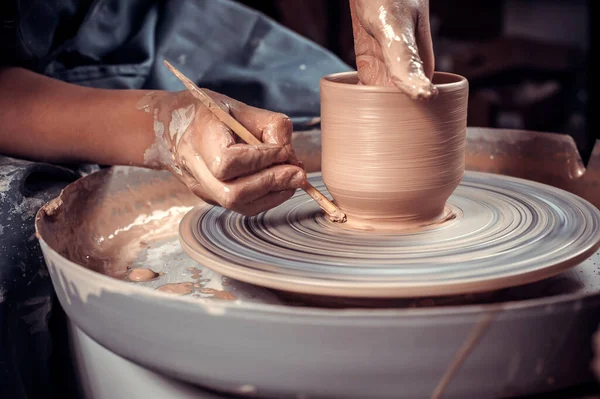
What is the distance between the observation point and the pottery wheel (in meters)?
0.86

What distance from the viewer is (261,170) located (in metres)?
1.02

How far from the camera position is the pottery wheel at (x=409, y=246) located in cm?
86

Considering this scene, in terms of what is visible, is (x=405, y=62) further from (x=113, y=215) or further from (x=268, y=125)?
(x=113, y=215)

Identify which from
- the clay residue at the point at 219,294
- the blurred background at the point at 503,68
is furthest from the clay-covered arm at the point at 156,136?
the blurred background at the point at 503,68

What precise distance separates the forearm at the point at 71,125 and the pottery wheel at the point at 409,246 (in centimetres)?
26

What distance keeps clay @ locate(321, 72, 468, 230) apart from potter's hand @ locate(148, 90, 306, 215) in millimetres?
72

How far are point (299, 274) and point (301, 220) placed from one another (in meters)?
0.24

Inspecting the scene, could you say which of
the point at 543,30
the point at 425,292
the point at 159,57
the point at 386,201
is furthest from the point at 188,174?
the point at 543,30

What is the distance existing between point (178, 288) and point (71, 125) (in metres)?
0.48

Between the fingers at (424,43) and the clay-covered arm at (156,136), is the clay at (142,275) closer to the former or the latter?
the clay-covered arm at (156,136)

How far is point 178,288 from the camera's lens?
1.06 m

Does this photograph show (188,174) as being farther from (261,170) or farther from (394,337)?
(394,337)

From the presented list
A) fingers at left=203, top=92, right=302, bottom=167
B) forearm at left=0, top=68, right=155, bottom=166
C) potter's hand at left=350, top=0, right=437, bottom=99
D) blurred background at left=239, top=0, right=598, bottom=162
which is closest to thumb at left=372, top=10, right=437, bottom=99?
potter's hand at left=350, top=0, right=437, bottom=99

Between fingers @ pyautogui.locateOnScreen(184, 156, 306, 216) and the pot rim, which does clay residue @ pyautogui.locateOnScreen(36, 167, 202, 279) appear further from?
the pot rim
